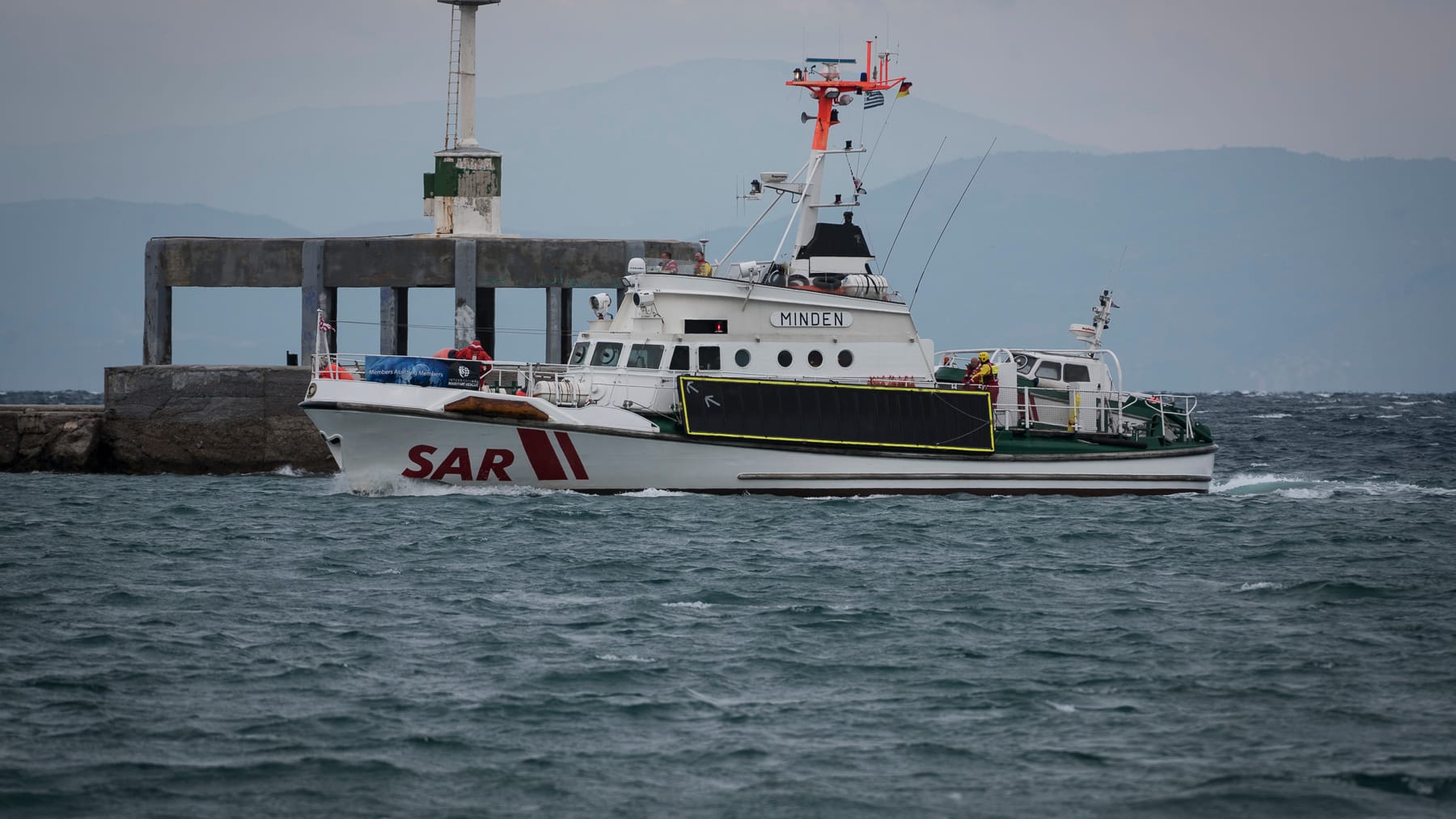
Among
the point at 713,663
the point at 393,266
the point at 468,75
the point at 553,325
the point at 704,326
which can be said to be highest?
the point at 468,75

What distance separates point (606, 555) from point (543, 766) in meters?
8.67

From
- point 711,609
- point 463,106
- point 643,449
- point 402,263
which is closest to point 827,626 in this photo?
point 711,609

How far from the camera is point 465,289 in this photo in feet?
107

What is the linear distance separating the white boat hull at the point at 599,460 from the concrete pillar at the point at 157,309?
1083cm

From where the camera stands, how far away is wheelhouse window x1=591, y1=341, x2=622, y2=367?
26223 mm

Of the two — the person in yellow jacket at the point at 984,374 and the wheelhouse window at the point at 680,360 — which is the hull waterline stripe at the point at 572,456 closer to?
the wheelhouse window at the point at 680,360

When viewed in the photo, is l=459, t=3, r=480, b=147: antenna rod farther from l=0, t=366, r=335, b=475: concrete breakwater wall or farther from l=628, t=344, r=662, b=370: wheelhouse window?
l=628, t=344, r=662, b=370: wheelhouse window

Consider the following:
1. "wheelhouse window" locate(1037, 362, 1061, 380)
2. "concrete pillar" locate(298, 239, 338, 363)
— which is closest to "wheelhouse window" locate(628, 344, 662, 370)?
"wheelhouse window" locate(1037, 362, 1061, 380)

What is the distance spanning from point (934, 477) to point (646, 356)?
5470 mm

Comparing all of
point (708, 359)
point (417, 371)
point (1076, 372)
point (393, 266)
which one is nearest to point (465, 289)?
point (393, 266)

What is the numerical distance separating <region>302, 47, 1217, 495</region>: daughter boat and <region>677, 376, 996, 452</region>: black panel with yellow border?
0.03 m

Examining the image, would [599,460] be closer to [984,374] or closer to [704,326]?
[704,326]

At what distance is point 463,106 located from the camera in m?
37.9

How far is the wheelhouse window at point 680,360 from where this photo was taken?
2603 centimetres
